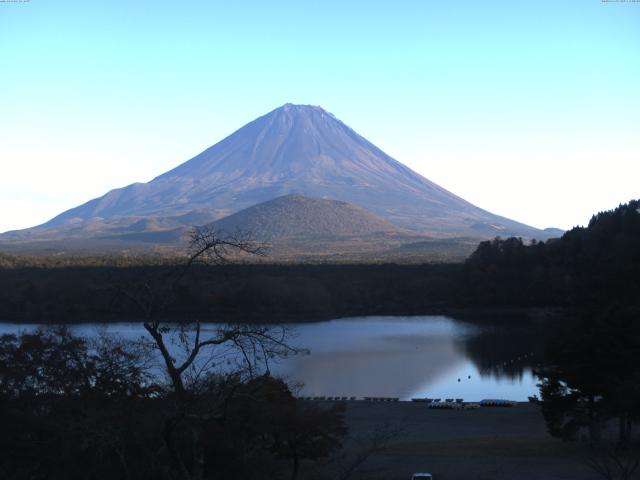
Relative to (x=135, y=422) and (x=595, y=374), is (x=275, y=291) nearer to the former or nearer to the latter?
(x=595, y=374)

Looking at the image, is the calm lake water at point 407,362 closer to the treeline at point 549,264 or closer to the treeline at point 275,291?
the treeline at point 275,291

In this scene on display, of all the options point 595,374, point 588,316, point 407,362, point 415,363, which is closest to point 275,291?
point 407,362

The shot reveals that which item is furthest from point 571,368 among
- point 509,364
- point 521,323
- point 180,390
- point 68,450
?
point 521,323

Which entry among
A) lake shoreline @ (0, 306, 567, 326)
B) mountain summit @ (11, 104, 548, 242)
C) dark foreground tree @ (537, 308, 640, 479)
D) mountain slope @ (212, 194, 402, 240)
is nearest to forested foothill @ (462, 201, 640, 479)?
dark foreground tree @ (537, 308, 640, 479)

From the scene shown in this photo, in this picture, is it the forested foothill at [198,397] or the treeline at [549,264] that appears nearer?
the forested foothill at [198,397]

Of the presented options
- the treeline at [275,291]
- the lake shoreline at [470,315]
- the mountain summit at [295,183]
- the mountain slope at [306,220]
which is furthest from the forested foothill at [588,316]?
the mountain summit at [295,183]

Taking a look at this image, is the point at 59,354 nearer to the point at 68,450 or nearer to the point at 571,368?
the point at 68,450
